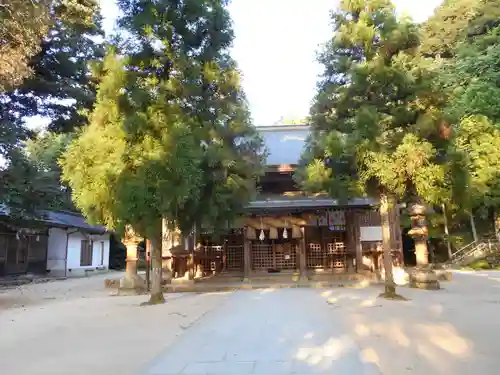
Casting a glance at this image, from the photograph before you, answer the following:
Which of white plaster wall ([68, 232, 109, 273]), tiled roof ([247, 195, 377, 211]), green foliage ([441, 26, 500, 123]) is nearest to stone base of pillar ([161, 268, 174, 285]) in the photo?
tiled roof ([247, 195, 377, 211])

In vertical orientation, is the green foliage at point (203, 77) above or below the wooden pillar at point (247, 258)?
above

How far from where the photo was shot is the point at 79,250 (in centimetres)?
2805

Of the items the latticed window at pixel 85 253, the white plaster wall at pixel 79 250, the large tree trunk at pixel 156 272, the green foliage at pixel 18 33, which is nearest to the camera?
the green foliage at pixel 18 33

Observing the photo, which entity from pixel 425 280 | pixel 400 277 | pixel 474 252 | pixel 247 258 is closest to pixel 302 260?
pixel 247 258

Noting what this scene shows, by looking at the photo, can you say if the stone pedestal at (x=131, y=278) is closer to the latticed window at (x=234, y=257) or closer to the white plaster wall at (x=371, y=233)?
the latticed window at (x=234, y=257)

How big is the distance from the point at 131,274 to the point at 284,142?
40.1 feet

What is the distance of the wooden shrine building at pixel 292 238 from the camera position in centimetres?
1648

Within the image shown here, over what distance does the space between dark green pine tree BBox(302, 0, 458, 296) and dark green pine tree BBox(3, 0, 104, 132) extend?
310 inches

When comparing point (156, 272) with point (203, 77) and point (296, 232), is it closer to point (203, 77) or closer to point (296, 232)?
point (203, 77)

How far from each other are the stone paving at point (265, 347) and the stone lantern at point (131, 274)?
592 centimetres

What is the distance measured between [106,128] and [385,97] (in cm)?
783

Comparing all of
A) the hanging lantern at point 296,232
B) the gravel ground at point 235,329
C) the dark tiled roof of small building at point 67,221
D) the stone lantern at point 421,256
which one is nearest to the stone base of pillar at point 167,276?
the gravel ground at point 235,329

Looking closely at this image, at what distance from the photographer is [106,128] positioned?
32.2ft

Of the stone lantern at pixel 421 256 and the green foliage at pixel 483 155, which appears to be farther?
the green foliage at pixel 483 155
